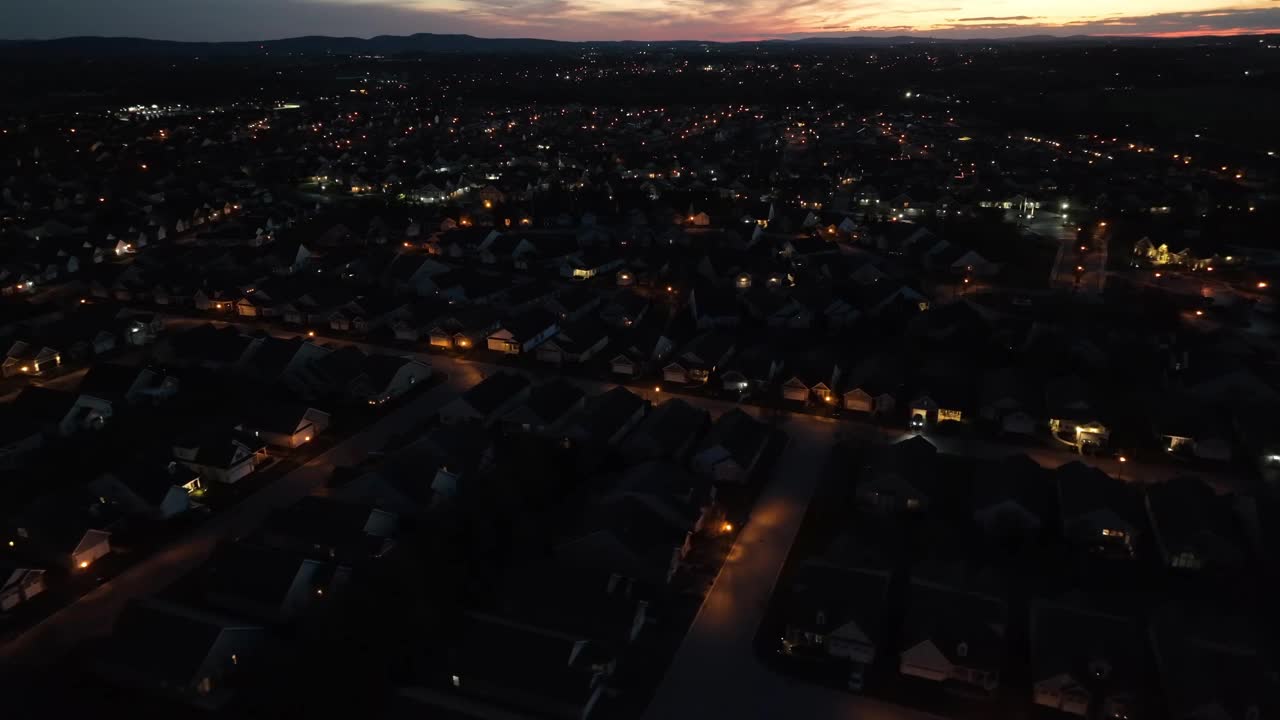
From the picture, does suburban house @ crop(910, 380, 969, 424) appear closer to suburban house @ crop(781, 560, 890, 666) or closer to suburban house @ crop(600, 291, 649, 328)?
suburban house @ crop(781, 560, 890, 666)

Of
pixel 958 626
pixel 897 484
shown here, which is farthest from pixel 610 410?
pixel 958 626

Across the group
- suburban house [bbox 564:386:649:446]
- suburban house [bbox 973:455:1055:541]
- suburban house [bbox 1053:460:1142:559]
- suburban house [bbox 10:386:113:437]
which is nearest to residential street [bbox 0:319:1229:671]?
suburban house [bbox 564:386:649:446]

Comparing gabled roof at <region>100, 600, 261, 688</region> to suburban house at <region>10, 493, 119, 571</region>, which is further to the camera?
suburban house at <region>10, 493, 119, 571</region>

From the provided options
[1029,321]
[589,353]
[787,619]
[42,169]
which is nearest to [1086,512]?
[787,619]

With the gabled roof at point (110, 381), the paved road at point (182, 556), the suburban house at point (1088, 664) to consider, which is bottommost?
the paved road at point (182, 556)

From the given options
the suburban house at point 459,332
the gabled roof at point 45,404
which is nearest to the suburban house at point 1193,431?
the suburban house at point 459,332

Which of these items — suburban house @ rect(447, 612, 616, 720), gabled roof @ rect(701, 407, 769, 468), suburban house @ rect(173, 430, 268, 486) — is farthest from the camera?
gabled roof @ rect(701, 407, 769, 468)

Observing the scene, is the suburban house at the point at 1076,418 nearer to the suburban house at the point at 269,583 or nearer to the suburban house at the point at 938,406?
the suburban house at the point at 938,406
